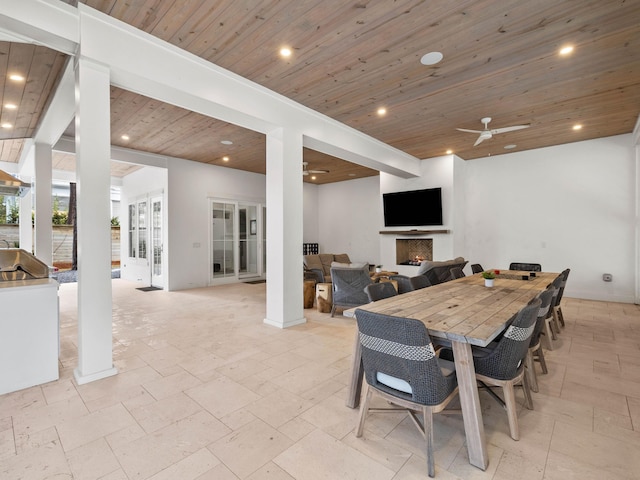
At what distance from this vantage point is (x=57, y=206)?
38.9 ft

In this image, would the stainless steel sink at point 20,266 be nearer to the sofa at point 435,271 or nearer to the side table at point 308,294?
the side table at point 308,294

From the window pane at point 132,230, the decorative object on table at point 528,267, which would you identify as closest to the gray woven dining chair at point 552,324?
the decorative object on table at point 528,267

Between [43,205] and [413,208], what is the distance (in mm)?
7011

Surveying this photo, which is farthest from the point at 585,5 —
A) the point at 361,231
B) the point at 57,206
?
the point at 57,206

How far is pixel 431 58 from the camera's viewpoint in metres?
3.20

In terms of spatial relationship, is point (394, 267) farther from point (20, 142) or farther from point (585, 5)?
point (20, 142)

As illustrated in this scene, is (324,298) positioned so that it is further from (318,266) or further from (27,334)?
(27,334)

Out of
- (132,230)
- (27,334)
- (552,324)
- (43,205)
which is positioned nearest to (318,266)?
(552,324)

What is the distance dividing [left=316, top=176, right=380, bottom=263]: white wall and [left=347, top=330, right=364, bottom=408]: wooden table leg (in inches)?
275

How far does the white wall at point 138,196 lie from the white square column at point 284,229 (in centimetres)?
408

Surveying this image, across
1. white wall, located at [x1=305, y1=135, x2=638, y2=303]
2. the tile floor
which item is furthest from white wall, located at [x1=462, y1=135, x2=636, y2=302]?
the tile floor

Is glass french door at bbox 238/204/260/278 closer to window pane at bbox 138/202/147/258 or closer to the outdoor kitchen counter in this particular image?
window pane at bbox 138/202/147/258

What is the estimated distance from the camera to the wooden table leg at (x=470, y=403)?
66.9 inches

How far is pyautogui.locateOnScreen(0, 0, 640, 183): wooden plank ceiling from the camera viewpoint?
2.56 metres
